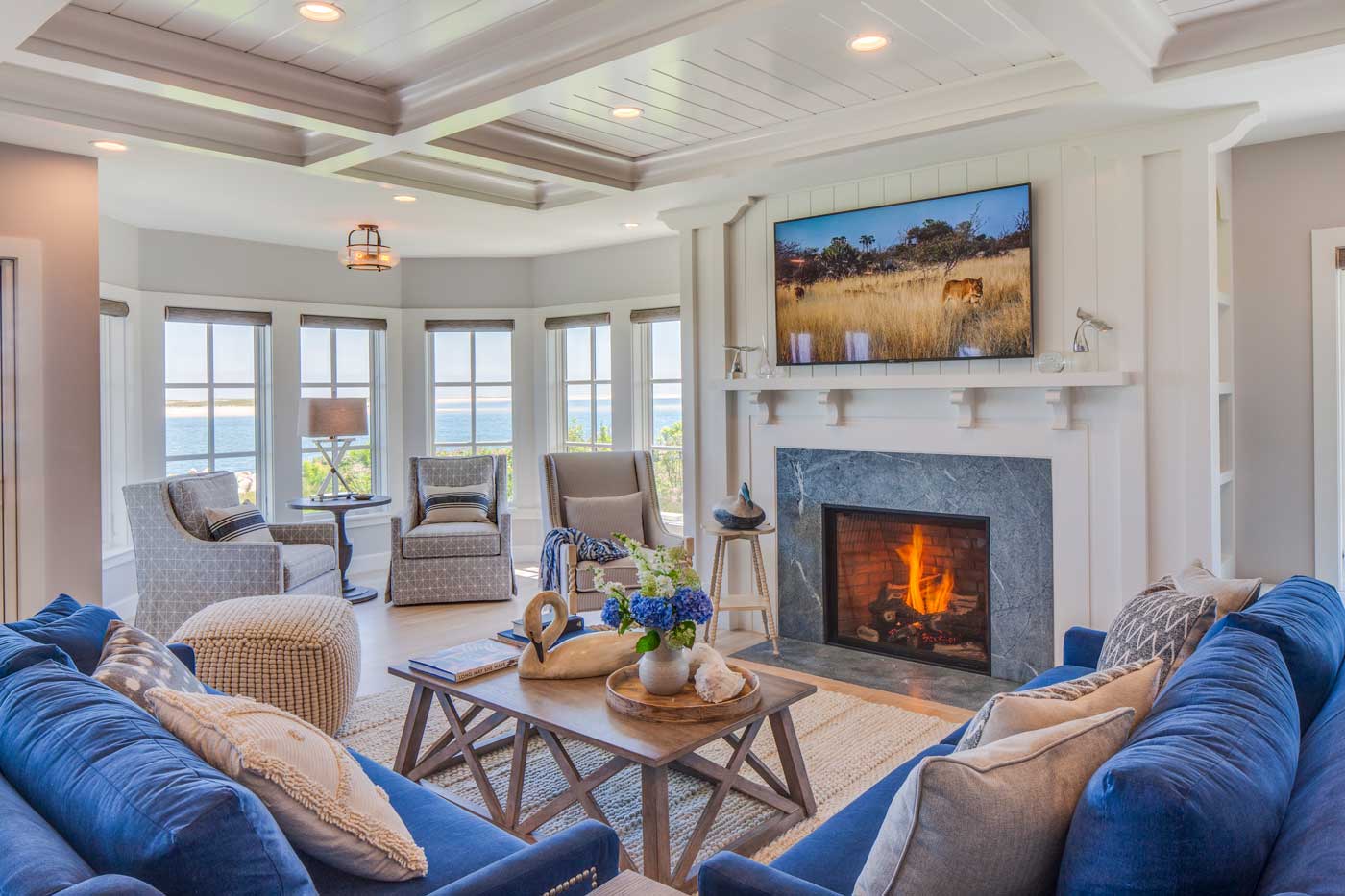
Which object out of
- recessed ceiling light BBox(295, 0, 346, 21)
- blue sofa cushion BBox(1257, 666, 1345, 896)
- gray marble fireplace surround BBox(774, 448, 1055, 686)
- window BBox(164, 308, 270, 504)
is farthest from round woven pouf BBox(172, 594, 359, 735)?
window BBox(164, 308, 270, 504)

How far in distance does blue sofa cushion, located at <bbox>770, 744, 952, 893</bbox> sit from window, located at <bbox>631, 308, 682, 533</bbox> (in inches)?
172

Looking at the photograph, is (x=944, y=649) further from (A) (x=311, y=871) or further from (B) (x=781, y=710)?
(A) (x=311, y=871)

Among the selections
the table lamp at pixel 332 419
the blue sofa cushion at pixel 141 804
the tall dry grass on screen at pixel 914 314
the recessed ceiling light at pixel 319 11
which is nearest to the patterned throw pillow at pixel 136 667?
the blue sofa cushion at pixel 141 804

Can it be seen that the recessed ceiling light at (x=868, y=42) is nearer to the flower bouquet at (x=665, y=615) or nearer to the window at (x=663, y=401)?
the flower bouquet at (x=665, y=615)

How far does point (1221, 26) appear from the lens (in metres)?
2.86

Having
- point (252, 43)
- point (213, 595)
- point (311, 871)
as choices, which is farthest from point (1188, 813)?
point (213, 595)

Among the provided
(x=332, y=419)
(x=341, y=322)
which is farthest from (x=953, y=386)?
(x=341, y=322)

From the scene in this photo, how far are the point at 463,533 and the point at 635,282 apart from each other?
209cm

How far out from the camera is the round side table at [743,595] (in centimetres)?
443

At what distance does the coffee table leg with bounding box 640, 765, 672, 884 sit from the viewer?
2.22m

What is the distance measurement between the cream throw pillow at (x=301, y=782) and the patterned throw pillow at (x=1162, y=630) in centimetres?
153

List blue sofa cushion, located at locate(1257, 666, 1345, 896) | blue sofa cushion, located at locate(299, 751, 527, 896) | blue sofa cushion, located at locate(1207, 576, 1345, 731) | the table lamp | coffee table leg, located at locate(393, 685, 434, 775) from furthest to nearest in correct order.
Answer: the table lamp → coffee table leg, located at locate(393, 685, 434, 775) → blue sofa cushion, located at locate(1207, 576, 1345, 731) → blue sofa cushion, located at locate(299, 751, 527, 896) → blue sofa cushion, located at locate(1257, 666, 1345, 896)

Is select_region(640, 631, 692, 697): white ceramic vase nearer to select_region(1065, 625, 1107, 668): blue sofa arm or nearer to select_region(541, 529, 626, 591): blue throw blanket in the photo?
select_region(1065, 625, 1107, 668): blue sofa arm

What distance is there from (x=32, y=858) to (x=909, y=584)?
382 cm
